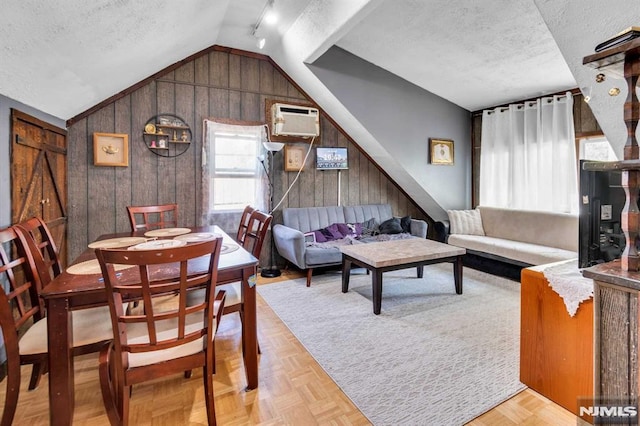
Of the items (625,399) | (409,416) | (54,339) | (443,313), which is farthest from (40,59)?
(443,313)

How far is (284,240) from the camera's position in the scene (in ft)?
12.6

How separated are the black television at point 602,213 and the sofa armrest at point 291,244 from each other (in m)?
Answer: 2.56

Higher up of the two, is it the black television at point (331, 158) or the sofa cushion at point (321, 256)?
the black television at point (331, 158)

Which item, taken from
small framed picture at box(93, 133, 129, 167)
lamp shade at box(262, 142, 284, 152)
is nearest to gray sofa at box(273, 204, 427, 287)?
lamp shade at box(262, 142, 284, 152)

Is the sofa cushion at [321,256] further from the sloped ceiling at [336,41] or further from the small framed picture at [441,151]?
the small framed picture at [441,151]

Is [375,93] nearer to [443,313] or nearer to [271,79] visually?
[271,79]

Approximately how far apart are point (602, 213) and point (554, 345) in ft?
2.41

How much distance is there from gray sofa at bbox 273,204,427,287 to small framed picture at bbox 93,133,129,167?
1.92m

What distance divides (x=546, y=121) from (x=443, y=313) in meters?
3.03

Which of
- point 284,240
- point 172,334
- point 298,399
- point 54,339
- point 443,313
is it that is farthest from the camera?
point 284,240

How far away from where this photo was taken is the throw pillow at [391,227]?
448cm

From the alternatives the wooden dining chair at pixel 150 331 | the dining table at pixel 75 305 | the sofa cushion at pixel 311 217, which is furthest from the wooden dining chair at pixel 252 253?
the sofa cushion at pixel 311 217

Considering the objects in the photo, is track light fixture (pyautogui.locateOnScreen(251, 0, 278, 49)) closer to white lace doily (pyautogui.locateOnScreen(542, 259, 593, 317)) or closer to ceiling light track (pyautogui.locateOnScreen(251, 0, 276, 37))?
ceiling light track (pyautogui.locateOnScreen(251, 0, 276, 37))

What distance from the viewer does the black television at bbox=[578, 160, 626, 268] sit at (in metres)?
1.43
